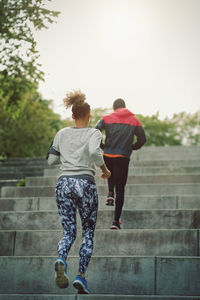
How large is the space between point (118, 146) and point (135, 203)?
145cm

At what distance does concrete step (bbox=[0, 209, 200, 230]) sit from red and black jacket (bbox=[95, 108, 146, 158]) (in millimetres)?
946

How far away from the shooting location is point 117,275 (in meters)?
5.54

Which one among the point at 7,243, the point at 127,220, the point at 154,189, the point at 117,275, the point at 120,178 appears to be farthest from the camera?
the point at 154,189

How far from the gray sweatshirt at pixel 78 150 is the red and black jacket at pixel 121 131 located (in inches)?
81.7

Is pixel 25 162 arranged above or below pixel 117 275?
above

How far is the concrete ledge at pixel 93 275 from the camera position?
215 inches

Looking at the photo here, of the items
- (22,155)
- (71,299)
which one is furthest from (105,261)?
(22,155)

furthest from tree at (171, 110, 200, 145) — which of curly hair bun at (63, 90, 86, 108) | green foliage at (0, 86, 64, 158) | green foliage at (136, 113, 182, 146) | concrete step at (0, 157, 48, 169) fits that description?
curly hair bun at (63, 90, 86, 108)

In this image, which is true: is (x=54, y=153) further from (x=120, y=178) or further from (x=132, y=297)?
(x=120, y=178)

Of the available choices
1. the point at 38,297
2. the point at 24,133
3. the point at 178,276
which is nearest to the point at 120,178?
the point at 178,276

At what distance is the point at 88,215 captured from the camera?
4.87m

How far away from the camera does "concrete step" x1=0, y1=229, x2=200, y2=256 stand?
20.0 ft

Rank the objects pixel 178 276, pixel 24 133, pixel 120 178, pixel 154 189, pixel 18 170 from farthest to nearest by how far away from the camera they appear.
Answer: pixel 24 133 < pixel 18 170 < pixel 154 189 < pixel 120 178 < pixel 178 276

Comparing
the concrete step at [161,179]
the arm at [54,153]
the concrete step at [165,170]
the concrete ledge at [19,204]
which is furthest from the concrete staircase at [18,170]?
the arm at [54,153]
